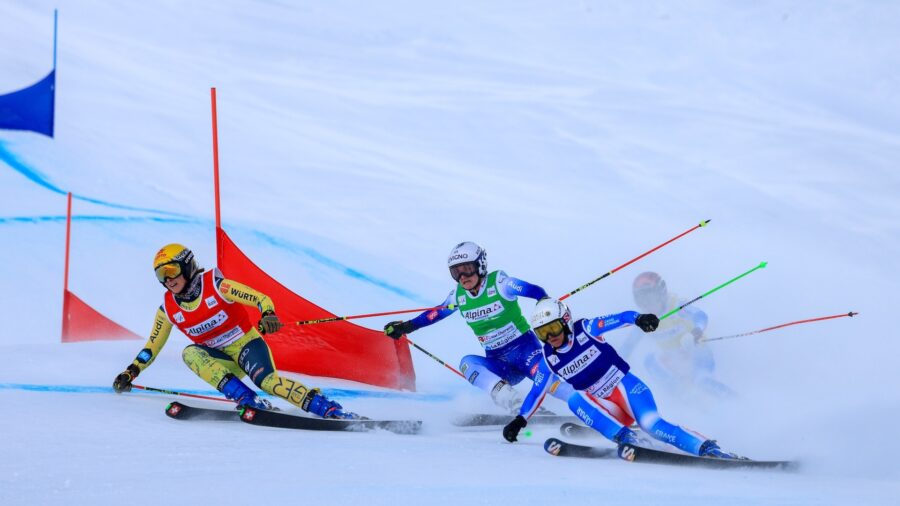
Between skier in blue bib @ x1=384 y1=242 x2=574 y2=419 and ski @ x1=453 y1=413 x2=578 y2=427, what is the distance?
236 mm

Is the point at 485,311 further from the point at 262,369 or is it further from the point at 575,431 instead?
the point at 262,369

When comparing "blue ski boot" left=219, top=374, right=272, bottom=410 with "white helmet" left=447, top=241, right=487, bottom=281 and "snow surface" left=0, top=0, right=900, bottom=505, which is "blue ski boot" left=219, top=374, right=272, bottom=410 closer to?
"snow surface" left=0, top=0, right=900, bottom=505

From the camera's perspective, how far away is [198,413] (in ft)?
20.5

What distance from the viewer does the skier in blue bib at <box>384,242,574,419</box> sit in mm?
7242

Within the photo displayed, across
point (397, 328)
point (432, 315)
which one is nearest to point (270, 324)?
point (397, 328)

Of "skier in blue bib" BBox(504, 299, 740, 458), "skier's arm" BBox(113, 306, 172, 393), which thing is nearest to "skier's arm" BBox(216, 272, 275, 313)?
"skier's arm" BBox(113, 306, 172, 393)

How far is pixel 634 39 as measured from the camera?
96.3 ft

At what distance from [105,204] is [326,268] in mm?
3636

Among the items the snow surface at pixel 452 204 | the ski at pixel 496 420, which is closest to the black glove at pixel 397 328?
the snow surface at pixel 452 204

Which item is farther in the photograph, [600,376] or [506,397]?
[506,397]

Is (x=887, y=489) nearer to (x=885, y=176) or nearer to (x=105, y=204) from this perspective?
(x=105, y=204)

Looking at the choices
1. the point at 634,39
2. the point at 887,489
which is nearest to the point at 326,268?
the point at 887,489

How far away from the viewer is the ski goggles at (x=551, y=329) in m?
6.01

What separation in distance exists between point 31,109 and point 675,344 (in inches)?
316
